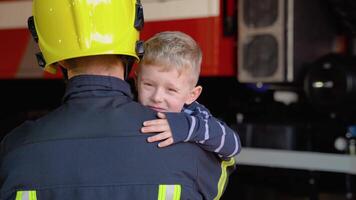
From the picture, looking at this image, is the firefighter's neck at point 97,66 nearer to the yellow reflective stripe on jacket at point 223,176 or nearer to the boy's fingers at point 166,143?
the boy's fingers at point 166,143

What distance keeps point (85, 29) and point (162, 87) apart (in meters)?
0.25

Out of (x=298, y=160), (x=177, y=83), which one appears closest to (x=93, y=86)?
(x=177, y=83)

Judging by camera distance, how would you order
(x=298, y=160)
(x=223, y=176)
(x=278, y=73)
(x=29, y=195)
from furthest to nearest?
1. (x=298, y=160)
2. (x=278, y=73)
3. (x=223, y=176)
4. (x=29, y=195)

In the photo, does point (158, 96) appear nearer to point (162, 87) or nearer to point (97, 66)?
point (162, 87)

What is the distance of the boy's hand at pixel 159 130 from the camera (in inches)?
39.8

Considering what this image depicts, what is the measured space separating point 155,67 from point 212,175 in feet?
0.98

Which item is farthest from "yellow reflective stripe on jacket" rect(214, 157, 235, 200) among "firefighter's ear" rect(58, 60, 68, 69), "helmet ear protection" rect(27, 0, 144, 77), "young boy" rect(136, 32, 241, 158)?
"firefighter's ear" rect(58, 60, 68, 69)

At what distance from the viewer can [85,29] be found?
108 centimetres

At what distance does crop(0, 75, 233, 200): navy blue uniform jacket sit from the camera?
A: 97 cm

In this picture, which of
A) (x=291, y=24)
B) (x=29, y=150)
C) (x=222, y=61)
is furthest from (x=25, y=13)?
(x=29, y=150)

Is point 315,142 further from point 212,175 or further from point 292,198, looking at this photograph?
point 212,175

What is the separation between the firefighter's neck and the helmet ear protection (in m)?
0.02

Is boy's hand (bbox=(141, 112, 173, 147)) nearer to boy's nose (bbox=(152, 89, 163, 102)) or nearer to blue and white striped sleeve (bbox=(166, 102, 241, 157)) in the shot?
blue and white striped sleeve (bbox=(166, 102, 241, 157))

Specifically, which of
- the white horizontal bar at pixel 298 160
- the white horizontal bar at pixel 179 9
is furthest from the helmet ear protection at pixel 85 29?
the white horizontal bar at pixel 298 160
